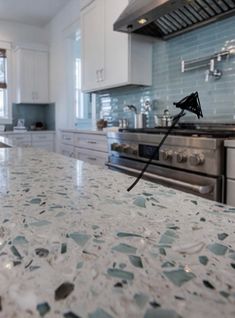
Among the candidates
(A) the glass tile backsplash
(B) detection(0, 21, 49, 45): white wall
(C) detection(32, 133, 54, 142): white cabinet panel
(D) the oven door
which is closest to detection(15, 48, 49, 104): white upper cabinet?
(B) detection(0, 21, 49, 45): white wall

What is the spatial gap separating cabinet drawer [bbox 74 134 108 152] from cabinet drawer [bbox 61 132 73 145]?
176mm

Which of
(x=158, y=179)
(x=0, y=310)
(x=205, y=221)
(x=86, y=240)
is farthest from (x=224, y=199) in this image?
(x=0, y=310)

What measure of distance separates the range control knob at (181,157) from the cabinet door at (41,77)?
4.20 m

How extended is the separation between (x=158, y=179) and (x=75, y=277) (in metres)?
1.92

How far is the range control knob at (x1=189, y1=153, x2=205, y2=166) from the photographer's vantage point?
1.89m

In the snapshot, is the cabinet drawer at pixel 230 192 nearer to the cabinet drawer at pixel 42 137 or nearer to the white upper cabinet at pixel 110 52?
the white upper cabinet at pixel 110 52

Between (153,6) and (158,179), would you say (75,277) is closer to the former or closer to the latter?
(158,179)

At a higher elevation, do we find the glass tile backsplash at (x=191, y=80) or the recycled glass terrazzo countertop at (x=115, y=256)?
the glass tile backsplash at (x=191, y=80)

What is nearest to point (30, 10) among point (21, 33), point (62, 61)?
point (21, 33)

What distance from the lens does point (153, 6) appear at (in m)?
2.35

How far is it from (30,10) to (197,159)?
14.3ft

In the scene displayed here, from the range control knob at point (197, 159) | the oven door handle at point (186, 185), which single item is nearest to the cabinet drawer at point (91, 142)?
the oven door handle at point (186, 185)

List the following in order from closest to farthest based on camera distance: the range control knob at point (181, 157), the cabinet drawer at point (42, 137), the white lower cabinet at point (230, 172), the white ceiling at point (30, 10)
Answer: the white lower cabinet at point (230, 172) → the range control knob at point (181, 157) → the white ceiling at point (30, 10) → the cabinet drawer at point (42, 137)

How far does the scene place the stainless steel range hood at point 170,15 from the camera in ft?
7.57
